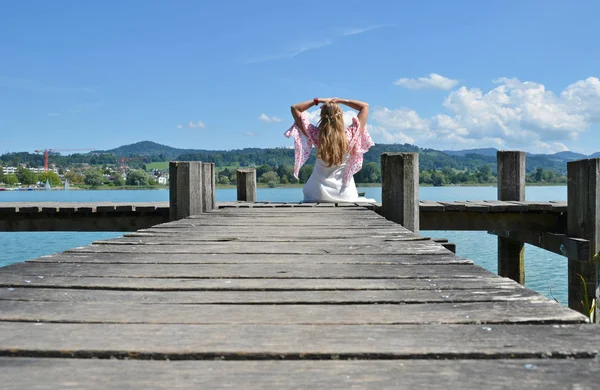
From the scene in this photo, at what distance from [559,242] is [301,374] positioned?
6733 millimetres

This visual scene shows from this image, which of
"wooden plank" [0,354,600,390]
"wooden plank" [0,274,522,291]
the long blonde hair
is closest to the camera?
"wooden plank" [0,354,600,390]

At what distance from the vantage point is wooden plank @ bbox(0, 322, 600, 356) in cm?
157

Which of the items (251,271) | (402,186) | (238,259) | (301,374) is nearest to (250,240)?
(238,259)

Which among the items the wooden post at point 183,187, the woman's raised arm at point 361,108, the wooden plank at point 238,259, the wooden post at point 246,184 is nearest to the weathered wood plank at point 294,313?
the wooden plank at point 238,259

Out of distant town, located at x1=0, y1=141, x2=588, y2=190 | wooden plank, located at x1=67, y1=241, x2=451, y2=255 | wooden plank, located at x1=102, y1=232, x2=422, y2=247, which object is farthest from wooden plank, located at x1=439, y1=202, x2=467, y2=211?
distant town, located at x1=0, y1=141, x2=588, y2=190

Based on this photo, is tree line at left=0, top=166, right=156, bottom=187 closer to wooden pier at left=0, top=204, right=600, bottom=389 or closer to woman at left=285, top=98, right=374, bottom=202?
woman at left=285, top=98, right=374, bottom=202

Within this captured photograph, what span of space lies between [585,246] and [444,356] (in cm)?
581

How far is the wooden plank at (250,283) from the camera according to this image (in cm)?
240

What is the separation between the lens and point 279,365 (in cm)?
150

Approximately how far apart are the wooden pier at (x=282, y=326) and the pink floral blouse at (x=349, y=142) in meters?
4.81

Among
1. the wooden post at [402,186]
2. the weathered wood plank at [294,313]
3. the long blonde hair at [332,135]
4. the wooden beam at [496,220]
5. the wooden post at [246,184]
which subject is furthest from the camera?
the wooden post at [246,184]

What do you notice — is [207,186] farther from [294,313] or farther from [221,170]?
[221,170]

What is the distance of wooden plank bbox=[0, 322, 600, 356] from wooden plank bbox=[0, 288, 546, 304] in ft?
1.12

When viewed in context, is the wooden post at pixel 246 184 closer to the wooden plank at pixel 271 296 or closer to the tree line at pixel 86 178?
the wooden plank at pixel 271 296
